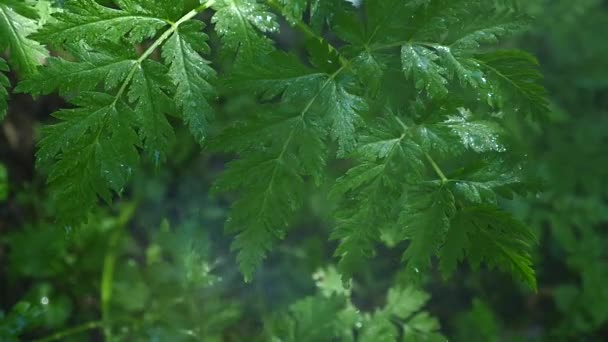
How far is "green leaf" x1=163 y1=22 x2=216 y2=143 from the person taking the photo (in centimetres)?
146

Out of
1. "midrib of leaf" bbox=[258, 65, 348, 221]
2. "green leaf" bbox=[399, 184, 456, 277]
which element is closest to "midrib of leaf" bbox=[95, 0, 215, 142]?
"midrib of leaf" bbox=[258, 65, 348, 221]

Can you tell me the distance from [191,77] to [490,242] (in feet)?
2.57

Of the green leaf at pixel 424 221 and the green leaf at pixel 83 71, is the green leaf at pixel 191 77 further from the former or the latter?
the green leaf at pixel 424 221

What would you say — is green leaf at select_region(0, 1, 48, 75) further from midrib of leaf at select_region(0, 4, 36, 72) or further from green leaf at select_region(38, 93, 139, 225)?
green leaf at select_region(38, 93, 139, 225)

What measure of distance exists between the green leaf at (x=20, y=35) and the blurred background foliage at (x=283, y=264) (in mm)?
802

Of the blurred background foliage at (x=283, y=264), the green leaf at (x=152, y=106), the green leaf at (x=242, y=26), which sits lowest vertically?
the blurred background foliage at (x=283, y=264)

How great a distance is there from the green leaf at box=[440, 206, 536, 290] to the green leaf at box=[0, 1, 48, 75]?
1045 mm

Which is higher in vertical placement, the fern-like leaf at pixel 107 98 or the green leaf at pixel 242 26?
the green leaf at pixel 242 26

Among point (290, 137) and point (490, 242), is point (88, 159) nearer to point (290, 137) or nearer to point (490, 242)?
point (290, 137)

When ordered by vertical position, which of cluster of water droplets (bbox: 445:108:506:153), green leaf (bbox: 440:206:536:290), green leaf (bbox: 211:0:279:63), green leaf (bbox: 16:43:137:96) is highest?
green leaf (bbox: 211:0:279:63)

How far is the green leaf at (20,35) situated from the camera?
1.51 metres

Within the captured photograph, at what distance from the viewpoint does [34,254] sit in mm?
2539

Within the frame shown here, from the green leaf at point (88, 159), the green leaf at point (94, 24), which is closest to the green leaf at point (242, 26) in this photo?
the green leaf at point (94, 24)

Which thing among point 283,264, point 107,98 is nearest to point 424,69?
point 107,98
